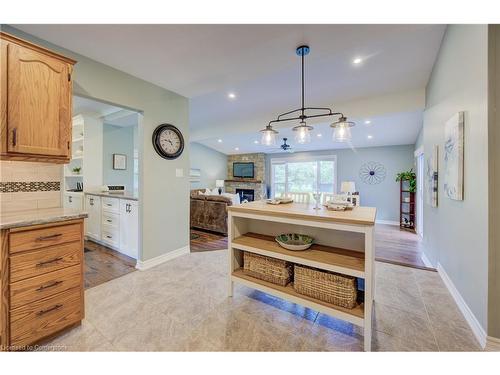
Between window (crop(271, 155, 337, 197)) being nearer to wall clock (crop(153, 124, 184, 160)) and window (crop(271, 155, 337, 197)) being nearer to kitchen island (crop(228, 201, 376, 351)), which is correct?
wall clock (crop(153, 124, 184, 160))

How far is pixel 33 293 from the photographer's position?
4.58 ft

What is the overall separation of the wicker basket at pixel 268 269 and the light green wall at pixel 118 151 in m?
3.92

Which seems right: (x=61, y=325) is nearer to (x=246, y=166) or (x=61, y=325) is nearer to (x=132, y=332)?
(x=132, y=332)

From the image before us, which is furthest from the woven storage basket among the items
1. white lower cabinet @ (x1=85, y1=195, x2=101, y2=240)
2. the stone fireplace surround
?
the stone fireplace surround

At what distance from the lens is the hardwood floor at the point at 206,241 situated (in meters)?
3.62

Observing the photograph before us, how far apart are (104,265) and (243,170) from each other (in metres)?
6.98

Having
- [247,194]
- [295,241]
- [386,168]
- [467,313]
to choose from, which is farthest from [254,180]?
[467,313]

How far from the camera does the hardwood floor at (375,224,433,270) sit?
3.29 meters

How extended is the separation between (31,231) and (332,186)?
296 inches

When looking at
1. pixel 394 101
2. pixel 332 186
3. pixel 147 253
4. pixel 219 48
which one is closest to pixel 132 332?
pixel 147 253

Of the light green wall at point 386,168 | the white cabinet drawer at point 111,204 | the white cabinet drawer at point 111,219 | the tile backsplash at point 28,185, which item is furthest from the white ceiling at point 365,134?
the tile backsplash at point 28,185

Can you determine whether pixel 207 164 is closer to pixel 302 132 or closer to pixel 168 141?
pixel 168 141

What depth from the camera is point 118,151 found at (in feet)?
15.3

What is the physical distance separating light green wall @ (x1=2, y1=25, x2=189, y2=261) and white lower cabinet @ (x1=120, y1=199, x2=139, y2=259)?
1.14ft
